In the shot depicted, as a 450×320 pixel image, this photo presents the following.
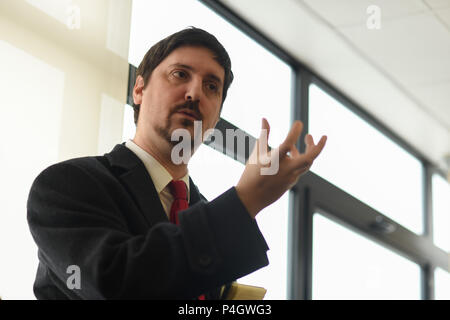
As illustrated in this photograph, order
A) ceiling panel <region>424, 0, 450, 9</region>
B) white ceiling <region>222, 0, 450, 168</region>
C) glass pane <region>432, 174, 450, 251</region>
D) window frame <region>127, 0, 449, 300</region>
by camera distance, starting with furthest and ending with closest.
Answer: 1. glass pane <region>432, 174, 450, 251</region>
2. window frame <region>127, 0, 449, 300</region>
3. white ceiling <region>222, 0, 450, 168</region>
4. ceiling panel <region>424, 0, 450, 9</region>

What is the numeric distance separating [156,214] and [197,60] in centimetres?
27

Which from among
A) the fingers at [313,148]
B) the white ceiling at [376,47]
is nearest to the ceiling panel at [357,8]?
the white ceiling at [376,47]

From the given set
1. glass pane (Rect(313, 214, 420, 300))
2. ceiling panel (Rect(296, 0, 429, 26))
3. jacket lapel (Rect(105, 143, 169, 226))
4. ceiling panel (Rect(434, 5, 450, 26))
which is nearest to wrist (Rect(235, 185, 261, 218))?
jacket lapel (Rect(105, 143, 169, 226))

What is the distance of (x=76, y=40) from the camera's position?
2.38 m

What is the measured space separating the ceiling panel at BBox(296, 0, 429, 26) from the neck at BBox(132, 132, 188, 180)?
7.37 feet

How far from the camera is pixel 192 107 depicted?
1.00m

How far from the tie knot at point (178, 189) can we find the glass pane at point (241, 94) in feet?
5.42

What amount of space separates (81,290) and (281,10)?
267 centimetres

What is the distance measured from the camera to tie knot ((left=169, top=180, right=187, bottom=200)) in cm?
102

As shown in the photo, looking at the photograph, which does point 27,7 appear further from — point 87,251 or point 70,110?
point 87,251

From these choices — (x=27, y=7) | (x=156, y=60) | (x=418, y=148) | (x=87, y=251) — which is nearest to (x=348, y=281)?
(x=418, y=148)

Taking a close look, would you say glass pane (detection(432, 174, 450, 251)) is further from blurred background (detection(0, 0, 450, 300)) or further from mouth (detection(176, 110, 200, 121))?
mouth (detection(176, 110, 200, 121))

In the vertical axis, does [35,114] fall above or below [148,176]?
above

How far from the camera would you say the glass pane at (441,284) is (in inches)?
201
